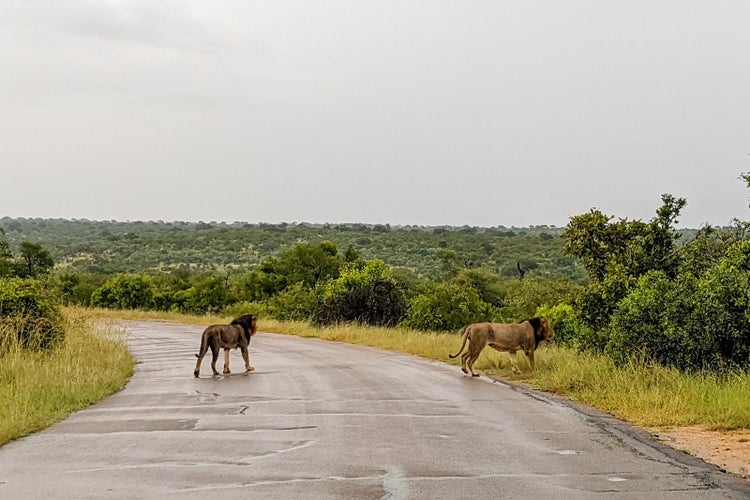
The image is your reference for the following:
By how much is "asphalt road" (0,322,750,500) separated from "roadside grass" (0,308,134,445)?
0.37m

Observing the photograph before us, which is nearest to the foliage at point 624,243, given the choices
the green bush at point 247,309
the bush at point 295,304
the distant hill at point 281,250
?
the bush at point 295,304

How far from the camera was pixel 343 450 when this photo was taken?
9.67 metres

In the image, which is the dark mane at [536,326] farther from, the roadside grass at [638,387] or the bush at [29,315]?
the bush at [29,315]

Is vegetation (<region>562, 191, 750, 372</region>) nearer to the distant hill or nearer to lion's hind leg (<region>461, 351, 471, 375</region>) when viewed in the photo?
lion's hind leg (<region>461, 351, 471, 375</region>)

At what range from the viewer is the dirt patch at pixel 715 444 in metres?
9.10

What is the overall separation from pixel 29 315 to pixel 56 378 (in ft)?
14.3

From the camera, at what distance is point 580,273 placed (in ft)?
215

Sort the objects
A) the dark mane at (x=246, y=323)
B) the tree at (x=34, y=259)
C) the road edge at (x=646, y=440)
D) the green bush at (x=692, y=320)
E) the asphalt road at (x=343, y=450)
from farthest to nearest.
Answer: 1. the tree at (x=34, y=259)
2. the dark mane at (x=246, y=323)
3. the green bush at (x=692, y=320)
4. the road edge at (x=646, y=440)
5. the asphalt road at (x=343, y=450)

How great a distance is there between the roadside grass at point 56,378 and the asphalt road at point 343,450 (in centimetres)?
37

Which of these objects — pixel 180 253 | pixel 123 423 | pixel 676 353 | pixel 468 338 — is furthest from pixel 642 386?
pixel 180 253

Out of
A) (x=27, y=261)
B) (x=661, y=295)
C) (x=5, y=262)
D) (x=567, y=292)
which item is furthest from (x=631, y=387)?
(x=27, y=261)

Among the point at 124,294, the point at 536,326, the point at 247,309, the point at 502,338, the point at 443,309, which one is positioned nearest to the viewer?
the point at 502,338

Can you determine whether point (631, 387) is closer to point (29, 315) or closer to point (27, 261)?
point (29, 315)

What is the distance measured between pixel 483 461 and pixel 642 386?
628cm
